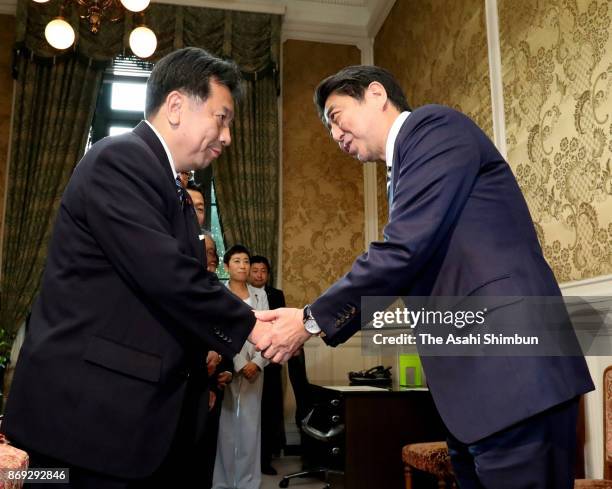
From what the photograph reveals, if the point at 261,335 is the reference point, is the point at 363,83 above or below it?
above

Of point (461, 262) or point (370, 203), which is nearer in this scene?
point (461, 262)

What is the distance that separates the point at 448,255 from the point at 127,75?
571 centimetres

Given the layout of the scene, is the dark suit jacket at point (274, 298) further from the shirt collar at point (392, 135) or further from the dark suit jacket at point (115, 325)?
the dark suit jacket at point (115, 325)

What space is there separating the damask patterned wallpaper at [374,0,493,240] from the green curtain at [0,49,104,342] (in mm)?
2964

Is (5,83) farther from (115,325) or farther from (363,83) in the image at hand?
(115,325)

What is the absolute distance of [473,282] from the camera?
3.91 ft

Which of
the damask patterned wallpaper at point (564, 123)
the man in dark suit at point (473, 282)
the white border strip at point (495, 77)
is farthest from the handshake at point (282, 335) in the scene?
the white border strip at point (495, 77)

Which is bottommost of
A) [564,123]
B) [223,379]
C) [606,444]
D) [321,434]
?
[321,434]

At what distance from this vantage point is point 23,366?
117 cm

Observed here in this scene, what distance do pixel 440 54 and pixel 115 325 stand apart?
13.2 feet

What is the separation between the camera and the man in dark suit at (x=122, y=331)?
1130 millimetres

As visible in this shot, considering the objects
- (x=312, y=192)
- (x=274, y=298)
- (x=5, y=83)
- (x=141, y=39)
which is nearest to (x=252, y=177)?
(x=312, y=192)

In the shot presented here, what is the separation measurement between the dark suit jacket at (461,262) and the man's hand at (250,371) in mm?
2345

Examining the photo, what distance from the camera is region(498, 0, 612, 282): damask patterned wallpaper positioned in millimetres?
2617
